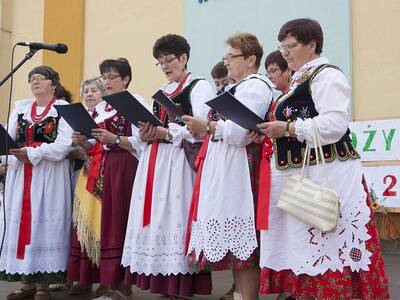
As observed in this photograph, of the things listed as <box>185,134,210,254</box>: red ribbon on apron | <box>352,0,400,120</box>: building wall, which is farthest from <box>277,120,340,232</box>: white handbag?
<box>352,0,400,120</box>: building wall

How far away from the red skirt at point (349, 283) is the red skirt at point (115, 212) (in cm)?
149

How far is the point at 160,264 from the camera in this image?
3.73 meters

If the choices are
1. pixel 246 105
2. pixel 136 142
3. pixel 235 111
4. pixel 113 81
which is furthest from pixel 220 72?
pixel 235 111

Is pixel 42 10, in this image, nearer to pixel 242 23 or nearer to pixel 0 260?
pixel 242 23

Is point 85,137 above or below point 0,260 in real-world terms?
above

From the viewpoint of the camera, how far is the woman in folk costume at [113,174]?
4.03 m

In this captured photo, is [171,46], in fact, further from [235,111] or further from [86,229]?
[86,229]

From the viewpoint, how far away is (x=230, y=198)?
329 cm

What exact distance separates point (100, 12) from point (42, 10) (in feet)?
4.33

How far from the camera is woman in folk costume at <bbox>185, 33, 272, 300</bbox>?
10.6 ft

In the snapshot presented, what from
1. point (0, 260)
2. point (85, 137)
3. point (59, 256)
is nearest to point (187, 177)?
point (85, 137)

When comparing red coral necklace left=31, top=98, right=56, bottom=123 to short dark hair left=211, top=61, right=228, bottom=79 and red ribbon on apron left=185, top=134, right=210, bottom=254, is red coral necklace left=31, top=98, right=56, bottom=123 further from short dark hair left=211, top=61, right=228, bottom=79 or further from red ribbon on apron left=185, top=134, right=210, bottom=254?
red ribbon on apron left=185, top=134, right=210, bottom=254

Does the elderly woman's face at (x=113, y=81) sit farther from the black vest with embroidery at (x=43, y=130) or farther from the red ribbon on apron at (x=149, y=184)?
the red ribbon on apron at (x=149, y=184)

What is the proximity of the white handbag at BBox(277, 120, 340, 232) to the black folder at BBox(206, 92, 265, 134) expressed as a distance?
0.34 metres
